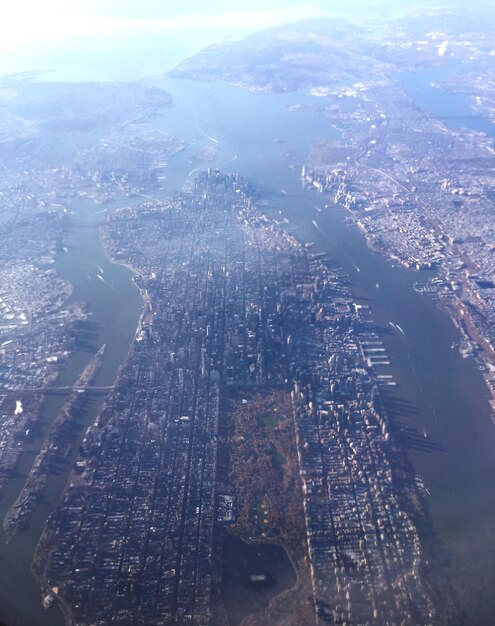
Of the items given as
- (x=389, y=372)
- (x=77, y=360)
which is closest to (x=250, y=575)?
(x=389, y=372)

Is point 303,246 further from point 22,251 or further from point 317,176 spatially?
point 22,251

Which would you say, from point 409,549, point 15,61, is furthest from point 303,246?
point 15,61

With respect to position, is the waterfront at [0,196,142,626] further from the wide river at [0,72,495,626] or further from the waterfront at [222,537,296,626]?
the waterfront at [222,537,296,626]

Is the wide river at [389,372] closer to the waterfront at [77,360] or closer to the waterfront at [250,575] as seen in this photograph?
the waterfront at [77,360]

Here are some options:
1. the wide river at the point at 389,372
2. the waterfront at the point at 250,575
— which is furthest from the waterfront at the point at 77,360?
the waterfront at the point at 250,575

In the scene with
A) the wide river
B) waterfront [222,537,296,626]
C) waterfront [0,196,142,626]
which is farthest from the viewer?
the wide river

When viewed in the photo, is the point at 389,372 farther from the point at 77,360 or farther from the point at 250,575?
the point at 77,360

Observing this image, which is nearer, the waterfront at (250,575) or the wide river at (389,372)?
the waterfront at (250,575)

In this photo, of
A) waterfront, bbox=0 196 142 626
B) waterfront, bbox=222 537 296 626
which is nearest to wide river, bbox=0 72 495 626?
waterfront, bbox=0 196 142 626

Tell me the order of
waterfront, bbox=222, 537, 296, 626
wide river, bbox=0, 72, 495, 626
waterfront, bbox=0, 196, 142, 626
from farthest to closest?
wide river, bbox=0, 72, 495, 626
waterfront, bbox=0, 196, 142, 626
waterfront, bbox=222, 537, 296, 626
